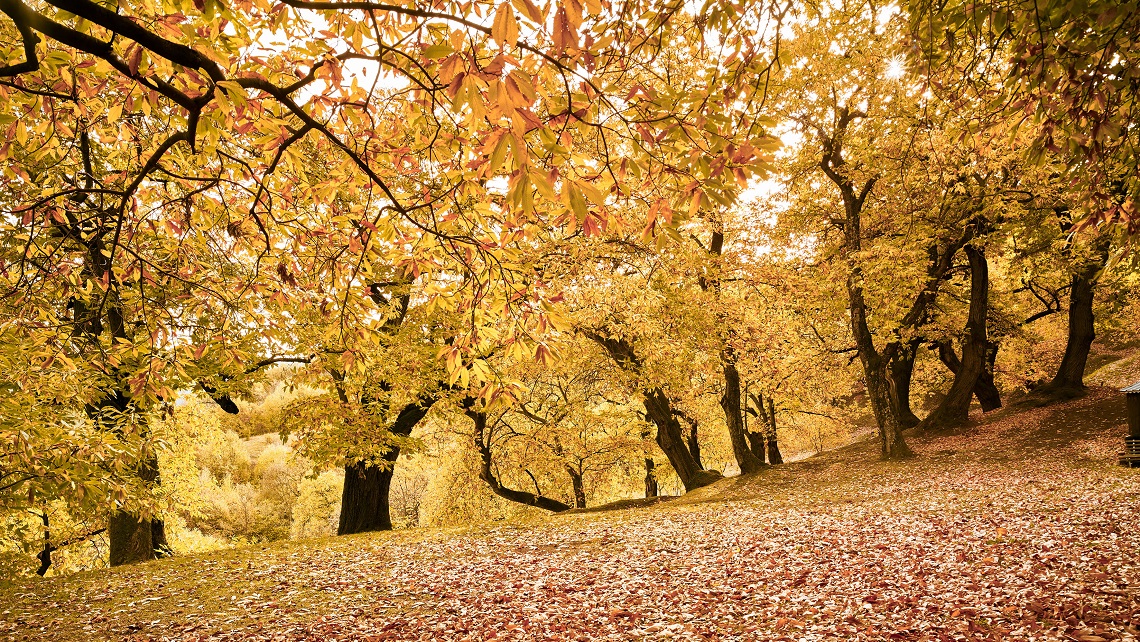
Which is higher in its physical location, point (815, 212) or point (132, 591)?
point (815, 212)

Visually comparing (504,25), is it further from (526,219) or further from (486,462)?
(486,462)

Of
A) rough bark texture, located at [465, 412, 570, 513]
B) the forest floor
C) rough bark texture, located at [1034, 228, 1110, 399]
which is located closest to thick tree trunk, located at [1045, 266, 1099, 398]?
rough bark texture, located at [1034, 228, 1110, 399]

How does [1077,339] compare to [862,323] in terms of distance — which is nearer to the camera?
[862,323]

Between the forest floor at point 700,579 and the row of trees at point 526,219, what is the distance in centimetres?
169

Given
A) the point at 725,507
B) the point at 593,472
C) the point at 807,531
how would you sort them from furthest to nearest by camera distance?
the point at 593,472 < the point at 725,507 < the point at 807,531

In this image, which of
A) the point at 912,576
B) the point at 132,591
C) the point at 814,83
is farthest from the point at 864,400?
the point at 132,591

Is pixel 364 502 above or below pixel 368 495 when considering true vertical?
below

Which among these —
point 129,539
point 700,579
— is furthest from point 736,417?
point 129,539

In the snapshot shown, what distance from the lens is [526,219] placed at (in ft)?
13.1

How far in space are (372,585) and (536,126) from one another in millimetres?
6946

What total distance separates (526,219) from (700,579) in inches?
179

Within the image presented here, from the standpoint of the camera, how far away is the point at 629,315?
13.2 meters

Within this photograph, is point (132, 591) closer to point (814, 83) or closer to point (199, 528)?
point (814, 83)

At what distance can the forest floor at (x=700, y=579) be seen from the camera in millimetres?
4953
